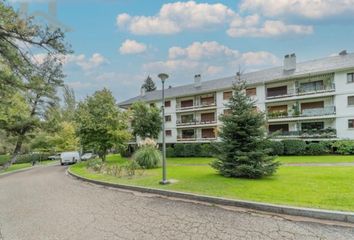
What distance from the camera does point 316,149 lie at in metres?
23.3

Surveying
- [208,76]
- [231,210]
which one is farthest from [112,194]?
[208,76]

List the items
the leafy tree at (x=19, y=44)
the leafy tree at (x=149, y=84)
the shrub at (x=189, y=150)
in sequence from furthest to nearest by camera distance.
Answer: the leafy tree at (x=149, y=84), the shrub at (x=189, y=150), the leafy tree at (x=19, y=44)

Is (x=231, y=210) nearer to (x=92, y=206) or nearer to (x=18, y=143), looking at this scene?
(x=92, y=206)

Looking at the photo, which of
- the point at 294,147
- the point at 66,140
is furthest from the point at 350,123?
the point at 66,140

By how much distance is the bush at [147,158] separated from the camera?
54.4 feet

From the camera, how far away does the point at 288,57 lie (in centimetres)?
2873

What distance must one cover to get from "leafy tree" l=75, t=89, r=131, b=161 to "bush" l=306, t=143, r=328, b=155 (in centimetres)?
1832

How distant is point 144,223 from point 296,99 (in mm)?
26212

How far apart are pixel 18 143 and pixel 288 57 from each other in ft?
114

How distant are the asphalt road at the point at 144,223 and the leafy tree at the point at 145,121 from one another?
23441mm

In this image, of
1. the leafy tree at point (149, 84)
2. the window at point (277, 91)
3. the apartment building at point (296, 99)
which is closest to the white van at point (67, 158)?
the apartment building at point (296, 99)

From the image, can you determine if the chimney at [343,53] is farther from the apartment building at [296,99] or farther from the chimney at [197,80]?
the chimney at [197,80]

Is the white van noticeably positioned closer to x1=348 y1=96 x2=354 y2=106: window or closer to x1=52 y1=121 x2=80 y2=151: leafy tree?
x1=52 y1=121 x2=80 y2=151: leafy tree

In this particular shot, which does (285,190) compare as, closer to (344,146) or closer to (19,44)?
(19,44)
